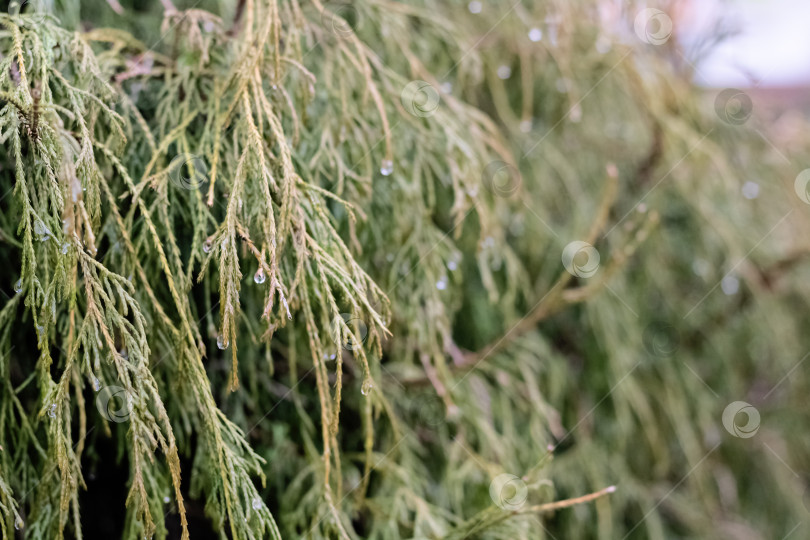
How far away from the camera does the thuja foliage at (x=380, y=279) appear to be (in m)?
0.89

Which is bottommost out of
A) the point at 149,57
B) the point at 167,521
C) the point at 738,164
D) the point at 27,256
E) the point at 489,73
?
the point at 167,521

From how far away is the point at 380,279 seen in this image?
1297mm

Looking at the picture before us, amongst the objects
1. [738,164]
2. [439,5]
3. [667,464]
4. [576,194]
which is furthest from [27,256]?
[738,164]

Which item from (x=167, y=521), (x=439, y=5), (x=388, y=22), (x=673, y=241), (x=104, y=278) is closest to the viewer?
(x=104, y=278)

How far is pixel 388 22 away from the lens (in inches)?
52.9

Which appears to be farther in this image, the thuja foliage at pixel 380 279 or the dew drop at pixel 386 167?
the dew drop at pixel 386 167

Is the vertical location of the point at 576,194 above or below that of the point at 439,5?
below

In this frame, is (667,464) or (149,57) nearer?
(149,57)

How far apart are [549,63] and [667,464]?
1.14 metres

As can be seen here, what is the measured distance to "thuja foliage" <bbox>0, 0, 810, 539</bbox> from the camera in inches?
35.0

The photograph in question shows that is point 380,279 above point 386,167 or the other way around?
the other way around

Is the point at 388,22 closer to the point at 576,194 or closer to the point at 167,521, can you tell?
the point at 576,194

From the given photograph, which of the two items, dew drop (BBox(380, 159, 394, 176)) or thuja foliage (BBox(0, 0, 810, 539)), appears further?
dew drop (BBox(380, 159, 394, 176))

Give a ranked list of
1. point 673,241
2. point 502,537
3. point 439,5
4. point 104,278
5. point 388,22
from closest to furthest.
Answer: point 104,278
point 502,537
point 388,22
point 439,5
point 673,241
